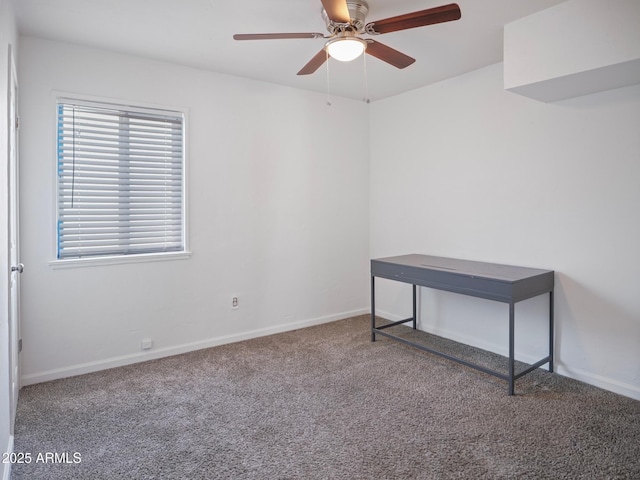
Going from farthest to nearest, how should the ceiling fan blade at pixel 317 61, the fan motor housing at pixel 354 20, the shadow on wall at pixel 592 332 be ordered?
1. the shadow on wall at pixel 592 332
2. the ceiling fan blade at pixel 317 61
3. the fan motor housing at pixel 354 20

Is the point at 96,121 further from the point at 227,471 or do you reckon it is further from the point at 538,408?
the point at 538,408

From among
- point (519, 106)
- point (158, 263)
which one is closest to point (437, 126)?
point (519, 106)

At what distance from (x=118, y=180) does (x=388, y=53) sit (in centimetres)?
226

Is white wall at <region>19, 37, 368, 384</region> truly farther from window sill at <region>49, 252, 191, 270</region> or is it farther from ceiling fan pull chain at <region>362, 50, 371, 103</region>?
ceiling fan pull chain at <region>362, 50, 371, 103</region>

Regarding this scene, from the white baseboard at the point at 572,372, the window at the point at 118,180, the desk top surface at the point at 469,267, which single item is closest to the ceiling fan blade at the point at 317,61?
the window at the point at 118,180

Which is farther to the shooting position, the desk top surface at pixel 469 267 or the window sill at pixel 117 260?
the window sill at pixel 117 260

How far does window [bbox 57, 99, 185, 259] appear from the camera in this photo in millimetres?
3057

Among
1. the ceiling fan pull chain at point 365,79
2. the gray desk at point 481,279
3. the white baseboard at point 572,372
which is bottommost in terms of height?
the white baseboard at point 572,372

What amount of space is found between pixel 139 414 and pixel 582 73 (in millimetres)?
3391

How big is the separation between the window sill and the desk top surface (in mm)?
1838

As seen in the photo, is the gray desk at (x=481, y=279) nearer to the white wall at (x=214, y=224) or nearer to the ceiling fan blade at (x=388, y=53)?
the white wall at (x=214, y=224)

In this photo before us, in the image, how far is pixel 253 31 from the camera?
9.07ft

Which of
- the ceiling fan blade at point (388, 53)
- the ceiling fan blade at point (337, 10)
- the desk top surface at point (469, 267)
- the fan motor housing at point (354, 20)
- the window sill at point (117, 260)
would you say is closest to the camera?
the ceiling fan blade at point (337, 10)

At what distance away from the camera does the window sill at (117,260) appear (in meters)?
3.03
